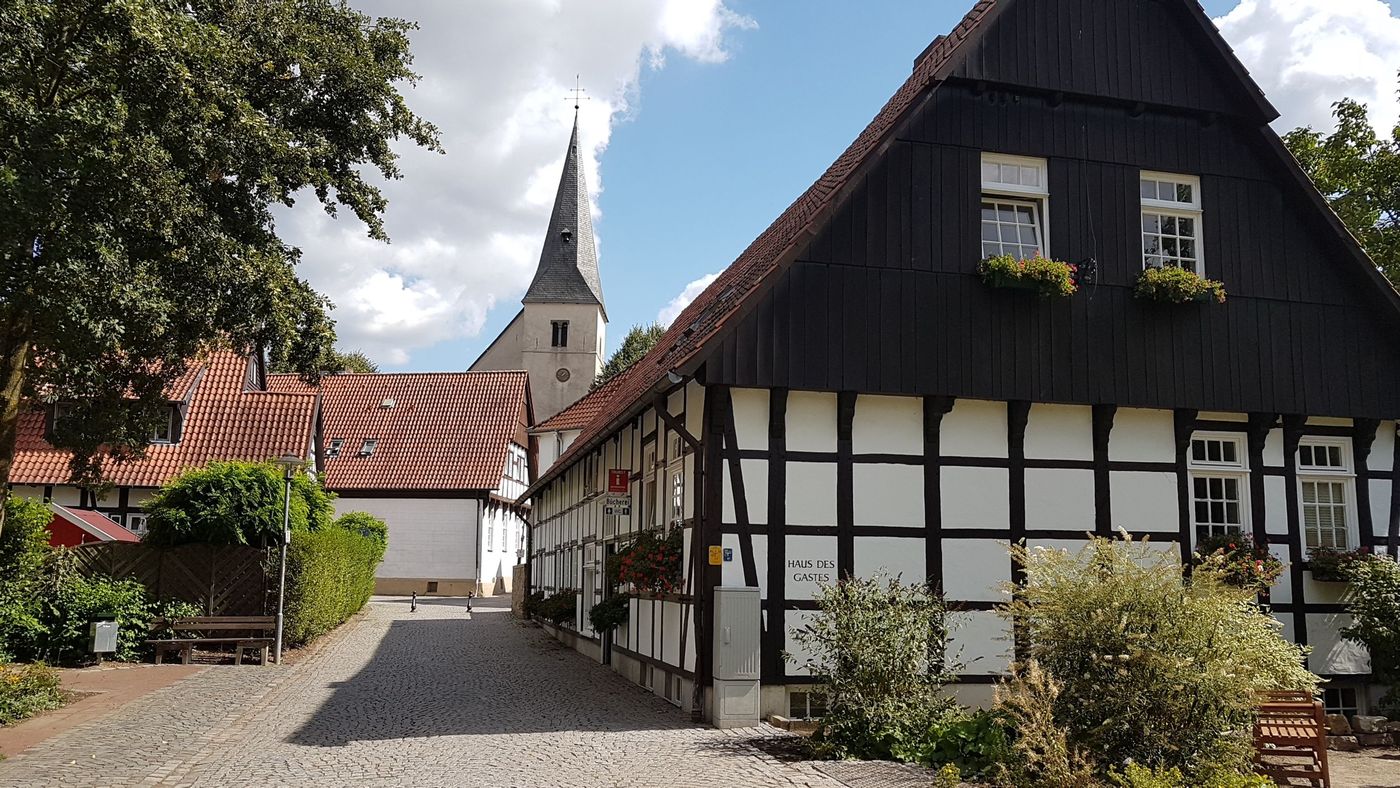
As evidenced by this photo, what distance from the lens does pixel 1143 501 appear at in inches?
586

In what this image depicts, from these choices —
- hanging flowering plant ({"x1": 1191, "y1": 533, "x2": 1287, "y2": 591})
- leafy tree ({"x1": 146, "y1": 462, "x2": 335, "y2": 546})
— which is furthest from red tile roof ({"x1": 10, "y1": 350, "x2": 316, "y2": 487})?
hanging flowering plant ({"x1": 1191, "y1": 533, "x2": 1287, "y2": 591})

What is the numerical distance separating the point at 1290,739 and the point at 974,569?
4529mm

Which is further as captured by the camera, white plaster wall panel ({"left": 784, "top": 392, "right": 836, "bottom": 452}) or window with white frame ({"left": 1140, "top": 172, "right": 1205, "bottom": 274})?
window with white frame ({"left": 1140, "top": 172, "right": 1205, "bottom": 274})

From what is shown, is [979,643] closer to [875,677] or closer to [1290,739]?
[875,677]

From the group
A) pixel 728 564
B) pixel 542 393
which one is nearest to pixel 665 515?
pixel 728 564

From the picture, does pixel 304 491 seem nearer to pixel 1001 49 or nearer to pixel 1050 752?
pixel 1001 49

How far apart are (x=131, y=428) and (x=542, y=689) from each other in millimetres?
6698

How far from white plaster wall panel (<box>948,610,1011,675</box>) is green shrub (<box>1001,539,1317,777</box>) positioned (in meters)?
4.22

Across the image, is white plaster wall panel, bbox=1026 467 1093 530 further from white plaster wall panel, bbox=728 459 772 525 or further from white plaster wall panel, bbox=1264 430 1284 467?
white plaster wall panel, bbox=728 459 772 525

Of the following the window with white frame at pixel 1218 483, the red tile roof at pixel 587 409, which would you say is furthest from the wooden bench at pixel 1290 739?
the red tile roof at pixel 587 409

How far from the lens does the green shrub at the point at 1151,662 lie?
9.03 meters

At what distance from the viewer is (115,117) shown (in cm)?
1153

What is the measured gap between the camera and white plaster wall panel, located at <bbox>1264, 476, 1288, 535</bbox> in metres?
15.4

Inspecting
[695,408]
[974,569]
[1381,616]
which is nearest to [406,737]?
[695,408]
